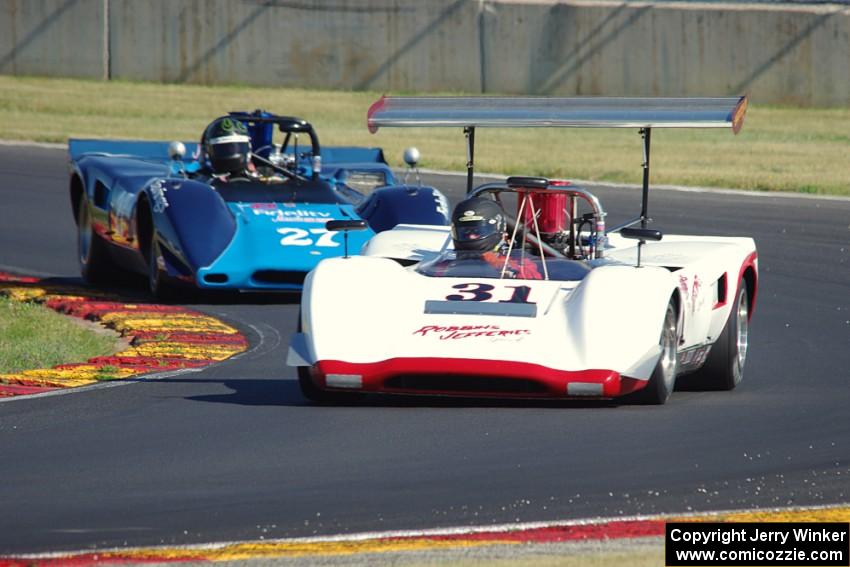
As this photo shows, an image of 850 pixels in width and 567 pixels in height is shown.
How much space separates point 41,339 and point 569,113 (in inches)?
153

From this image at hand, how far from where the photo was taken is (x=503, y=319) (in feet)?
27.1

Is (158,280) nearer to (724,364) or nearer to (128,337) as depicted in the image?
(128,337)

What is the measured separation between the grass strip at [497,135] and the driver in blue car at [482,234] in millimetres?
12676

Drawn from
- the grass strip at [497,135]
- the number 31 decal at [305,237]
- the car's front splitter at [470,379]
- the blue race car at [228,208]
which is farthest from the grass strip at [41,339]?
the grass strip at [497,135]

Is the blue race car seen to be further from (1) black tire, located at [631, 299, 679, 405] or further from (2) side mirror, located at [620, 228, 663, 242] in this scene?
(1) black tire, located at [631, 299, 679, 405]

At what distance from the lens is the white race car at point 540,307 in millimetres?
8102

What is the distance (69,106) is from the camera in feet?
102

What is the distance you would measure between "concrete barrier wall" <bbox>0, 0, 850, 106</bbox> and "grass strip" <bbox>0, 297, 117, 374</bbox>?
20.0 m

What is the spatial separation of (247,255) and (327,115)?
1870cm

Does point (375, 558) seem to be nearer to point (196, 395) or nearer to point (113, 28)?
point (196, 395)

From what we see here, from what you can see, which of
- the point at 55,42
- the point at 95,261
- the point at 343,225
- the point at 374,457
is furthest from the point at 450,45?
the point at 374,457

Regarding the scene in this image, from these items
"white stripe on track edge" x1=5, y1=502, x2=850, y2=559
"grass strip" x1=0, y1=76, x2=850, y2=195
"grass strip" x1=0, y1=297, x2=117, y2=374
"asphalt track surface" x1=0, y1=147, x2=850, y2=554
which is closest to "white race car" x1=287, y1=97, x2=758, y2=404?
"asphalt track surface" x1=0, y1=147, x2=850, y2=554

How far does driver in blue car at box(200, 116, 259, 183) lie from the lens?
46.9 feet

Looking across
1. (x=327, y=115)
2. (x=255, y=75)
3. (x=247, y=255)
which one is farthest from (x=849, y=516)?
(x=255, y=75)
